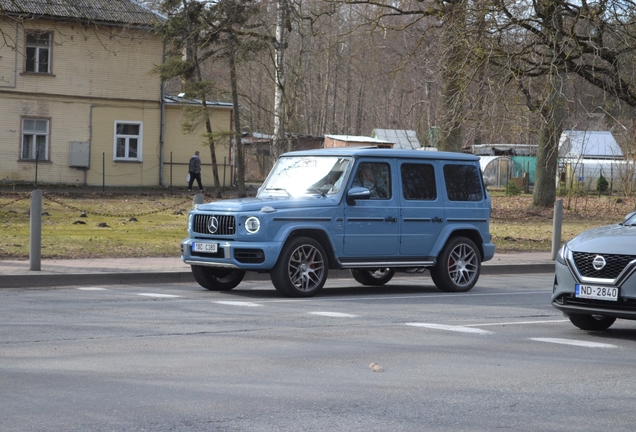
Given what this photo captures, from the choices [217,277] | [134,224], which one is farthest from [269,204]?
[134,224]

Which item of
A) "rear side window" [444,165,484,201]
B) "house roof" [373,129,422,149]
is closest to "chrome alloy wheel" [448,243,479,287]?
"rear side window" [444,165,484,201]

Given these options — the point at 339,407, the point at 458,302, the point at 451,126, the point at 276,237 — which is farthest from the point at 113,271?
the point at 451,126

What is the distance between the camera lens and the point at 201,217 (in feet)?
45.2

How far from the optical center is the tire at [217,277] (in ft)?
46.8

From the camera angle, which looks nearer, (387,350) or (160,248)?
(387,350)

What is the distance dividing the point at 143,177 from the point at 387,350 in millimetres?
36716

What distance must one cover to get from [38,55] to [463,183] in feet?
104

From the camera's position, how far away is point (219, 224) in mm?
13500

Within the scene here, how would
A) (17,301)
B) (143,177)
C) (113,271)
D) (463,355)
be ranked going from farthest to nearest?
(143,177) → (113,271) → (17,301) → (463,355)

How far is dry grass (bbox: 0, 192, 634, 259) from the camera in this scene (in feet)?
63.7

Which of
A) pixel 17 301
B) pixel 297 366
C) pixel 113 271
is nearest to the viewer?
pixel 297 366

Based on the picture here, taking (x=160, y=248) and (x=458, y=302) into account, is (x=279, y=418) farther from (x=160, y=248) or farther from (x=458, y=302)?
(x=160, y=248)

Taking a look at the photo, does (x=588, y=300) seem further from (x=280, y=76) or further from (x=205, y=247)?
(x=280, y=76)

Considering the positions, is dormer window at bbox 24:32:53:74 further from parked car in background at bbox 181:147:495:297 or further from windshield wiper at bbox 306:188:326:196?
windshield wiper at bbox 306:188:326:196
